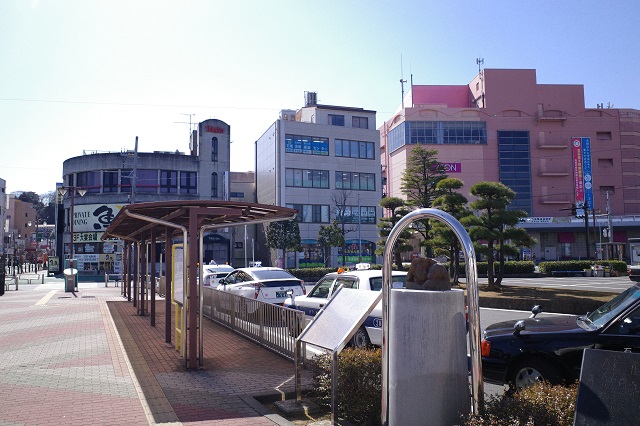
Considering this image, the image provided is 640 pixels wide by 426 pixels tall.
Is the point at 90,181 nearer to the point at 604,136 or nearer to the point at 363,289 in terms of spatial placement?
the point at 363,289

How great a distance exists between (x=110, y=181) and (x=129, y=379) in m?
50.6

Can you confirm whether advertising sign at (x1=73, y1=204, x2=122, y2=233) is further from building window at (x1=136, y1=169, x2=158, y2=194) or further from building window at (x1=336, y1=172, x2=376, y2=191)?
building window at (x1=336, y1=172, x2=376, y2=191)

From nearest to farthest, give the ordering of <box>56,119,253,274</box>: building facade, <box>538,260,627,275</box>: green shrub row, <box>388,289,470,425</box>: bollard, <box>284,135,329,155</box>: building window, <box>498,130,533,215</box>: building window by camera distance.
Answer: <box>388,289,470,425</box>: bollard, <box>538,260,627,275</box>: green shrub row, <box>56,119,253,274</box>: building facade, <box>284,135,329,155</box>: building window, <box>498,130,533,215</box>: building window

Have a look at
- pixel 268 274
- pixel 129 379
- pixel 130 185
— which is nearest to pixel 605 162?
pixel 130 185

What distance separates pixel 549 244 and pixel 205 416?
2824 inches

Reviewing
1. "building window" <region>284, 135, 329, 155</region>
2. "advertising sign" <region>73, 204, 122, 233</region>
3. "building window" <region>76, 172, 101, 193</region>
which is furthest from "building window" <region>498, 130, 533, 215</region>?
"building window" <region>76, 172, 101, 193</region>

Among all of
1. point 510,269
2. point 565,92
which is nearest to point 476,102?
point 565,92

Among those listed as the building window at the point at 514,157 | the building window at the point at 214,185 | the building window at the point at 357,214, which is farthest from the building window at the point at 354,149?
the building window at the point at 514,157

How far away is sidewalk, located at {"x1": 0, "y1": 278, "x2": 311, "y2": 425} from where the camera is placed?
244 inches

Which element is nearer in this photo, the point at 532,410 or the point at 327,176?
the point at 532,410

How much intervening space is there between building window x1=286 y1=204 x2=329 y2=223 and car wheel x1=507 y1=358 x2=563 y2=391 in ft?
165

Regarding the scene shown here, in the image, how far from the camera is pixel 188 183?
185 ft

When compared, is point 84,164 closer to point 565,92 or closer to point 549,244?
point 549,244

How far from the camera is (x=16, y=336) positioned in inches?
482
